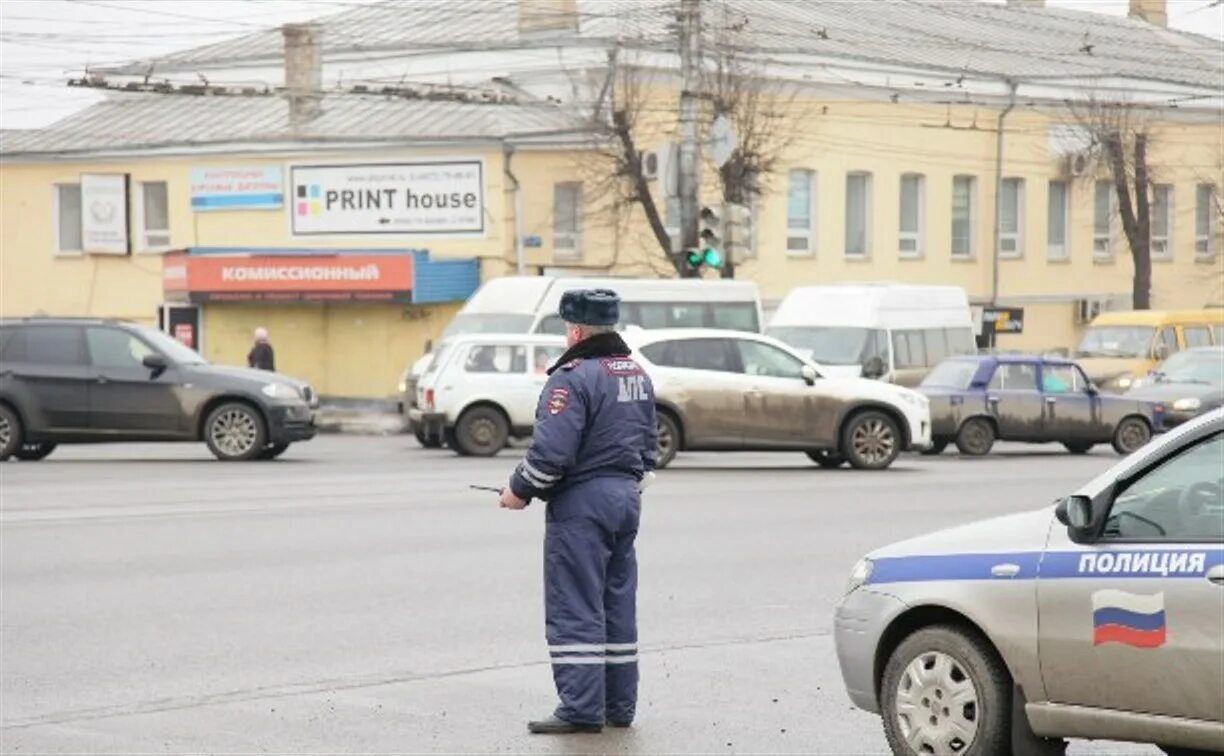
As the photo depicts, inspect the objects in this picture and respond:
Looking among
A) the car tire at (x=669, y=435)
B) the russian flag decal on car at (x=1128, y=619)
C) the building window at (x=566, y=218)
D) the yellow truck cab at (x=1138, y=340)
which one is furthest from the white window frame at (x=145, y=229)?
the russian flag decal on car at (x=1128, y=619)

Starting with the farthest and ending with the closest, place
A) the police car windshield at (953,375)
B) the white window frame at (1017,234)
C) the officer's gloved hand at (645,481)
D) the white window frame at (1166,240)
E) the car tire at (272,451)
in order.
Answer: the white window frame at (1166,240) < the white window frame at (1017,234) < the police car windshield at (953,375) < the car tire at (272,451) < the officer's gloved hand at (645,481)

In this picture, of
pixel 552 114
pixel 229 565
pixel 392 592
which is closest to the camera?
pixel 392 592

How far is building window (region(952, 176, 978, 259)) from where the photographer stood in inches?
2256

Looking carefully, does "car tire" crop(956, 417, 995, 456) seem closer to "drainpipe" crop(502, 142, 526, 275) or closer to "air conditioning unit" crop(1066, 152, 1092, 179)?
"drainpipe" crop(502, 142, 526, 275)

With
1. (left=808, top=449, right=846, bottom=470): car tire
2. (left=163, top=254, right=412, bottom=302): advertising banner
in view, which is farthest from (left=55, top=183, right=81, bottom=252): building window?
(left=808, top=449, right=846, bottom=470): car tire

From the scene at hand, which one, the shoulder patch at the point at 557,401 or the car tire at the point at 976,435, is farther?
the car tire at the point at 976,435

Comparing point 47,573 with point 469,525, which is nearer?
point 47,573

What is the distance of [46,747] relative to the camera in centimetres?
903

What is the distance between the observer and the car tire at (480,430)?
2873 centimetres

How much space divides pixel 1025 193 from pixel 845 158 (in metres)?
7.05

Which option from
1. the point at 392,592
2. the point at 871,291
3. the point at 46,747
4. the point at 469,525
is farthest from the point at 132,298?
the point at 46,747

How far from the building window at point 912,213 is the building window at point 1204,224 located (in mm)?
10058

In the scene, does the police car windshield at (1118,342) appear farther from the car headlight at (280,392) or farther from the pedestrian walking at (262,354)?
the car headlight at (280,392)

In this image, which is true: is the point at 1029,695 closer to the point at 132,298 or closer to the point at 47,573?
the point at 47,573
